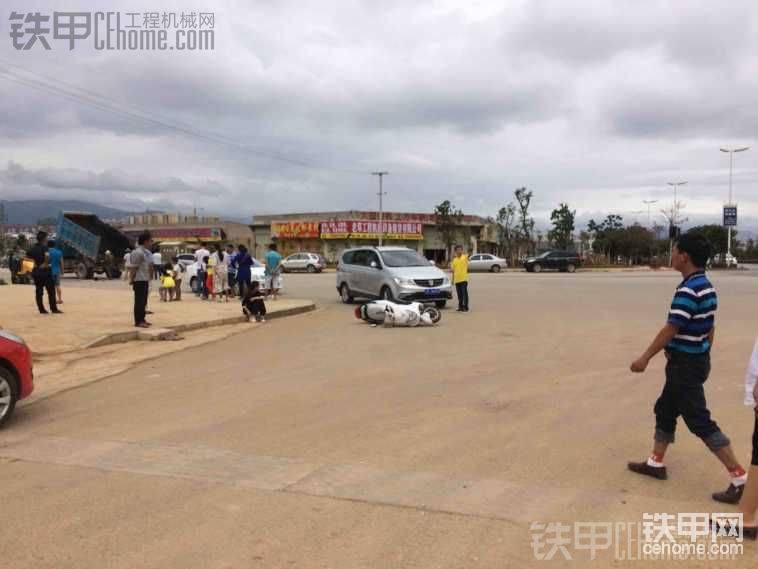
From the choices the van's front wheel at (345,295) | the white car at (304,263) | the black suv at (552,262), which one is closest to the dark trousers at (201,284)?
the van's front wheel at (345,295)

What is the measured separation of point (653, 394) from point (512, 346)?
3709 millimetres

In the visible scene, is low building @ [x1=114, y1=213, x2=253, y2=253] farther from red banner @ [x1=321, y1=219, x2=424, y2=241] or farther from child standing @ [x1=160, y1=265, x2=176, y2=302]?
child standing @ [x1=160, y1=265, x2=176, y2=302]

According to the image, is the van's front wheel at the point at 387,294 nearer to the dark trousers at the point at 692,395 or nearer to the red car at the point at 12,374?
the red car at the point at 12,374

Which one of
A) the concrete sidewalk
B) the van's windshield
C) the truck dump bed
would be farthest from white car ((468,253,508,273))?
the van's windshield

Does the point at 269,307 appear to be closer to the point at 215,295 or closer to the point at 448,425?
→ the point at 215,295

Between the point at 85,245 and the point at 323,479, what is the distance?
114 ft

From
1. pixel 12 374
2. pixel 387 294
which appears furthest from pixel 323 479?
pixel 387 294

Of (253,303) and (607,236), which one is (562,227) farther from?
(253,303)

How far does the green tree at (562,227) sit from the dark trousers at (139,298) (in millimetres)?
58318

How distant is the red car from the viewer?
6.36 m

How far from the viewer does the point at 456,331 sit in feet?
43.3

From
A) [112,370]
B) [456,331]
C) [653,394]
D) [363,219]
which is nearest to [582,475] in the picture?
[653,394]

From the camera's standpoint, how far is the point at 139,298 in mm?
13016

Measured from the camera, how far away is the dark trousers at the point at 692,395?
4.47m
